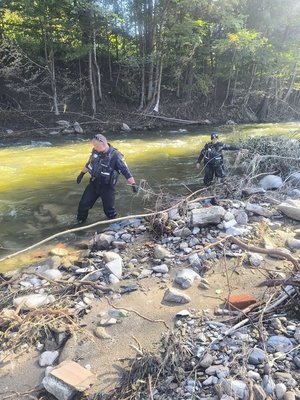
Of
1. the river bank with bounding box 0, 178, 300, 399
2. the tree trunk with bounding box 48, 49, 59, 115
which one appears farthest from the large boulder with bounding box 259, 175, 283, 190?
the tree trunk with bounding box 48, 49, 59, 115

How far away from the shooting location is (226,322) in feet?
11.5

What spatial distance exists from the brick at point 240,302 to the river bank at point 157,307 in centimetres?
1

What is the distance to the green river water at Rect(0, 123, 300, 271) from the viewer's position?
7.26 metres

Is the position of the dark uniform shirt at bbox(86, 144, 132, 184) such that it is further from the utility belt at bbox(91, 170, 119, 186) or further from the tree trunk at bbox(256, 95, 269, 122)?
the tree trunk at bbox(256, 95, 269, 122)

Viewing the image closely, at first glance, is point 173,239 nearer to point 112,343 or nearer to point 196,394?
point 112,343

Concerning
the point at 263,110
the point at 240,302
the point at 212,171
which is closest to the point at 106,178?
the point at 212,171

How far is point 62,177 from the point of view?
1055cm

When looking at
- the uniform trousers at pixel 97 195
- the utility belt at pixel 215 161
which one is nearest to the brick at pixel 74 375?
the uniform trousers at pixel 97 195

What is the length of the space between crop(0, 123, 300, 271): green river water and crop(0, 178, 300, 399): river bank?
1413 mm

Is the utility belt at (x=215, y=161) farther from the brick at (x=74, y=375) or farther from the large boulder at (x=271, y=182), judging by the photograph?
the brick at (x=74, y=375)

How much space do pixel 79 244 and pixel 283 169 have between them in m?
5.93

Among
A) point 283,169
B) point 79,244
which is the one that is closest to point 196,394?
point 79,244

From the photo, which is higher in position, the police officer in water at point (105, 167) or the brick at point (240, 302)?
the police officer in water at point (105, 167)

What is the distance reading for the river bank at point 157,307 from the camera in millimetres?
2898
